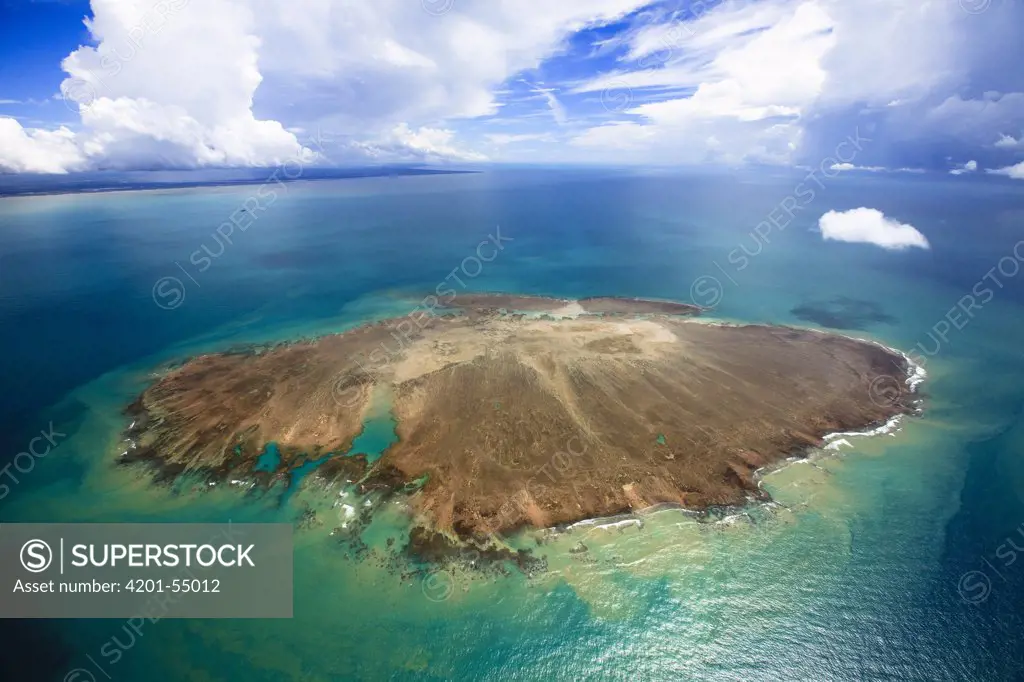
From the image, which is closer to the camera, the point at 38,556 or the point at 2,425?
the point at 38,556

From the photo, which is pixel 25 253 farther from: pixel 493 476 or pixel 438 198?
pixel 438 198

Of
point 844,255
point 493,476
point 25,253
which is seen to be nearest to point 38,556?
point 493,476

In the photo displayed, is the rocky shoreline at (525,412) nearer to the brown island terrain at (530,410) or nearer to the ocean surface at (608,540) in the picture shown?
the brown island terrain at (530,410)
